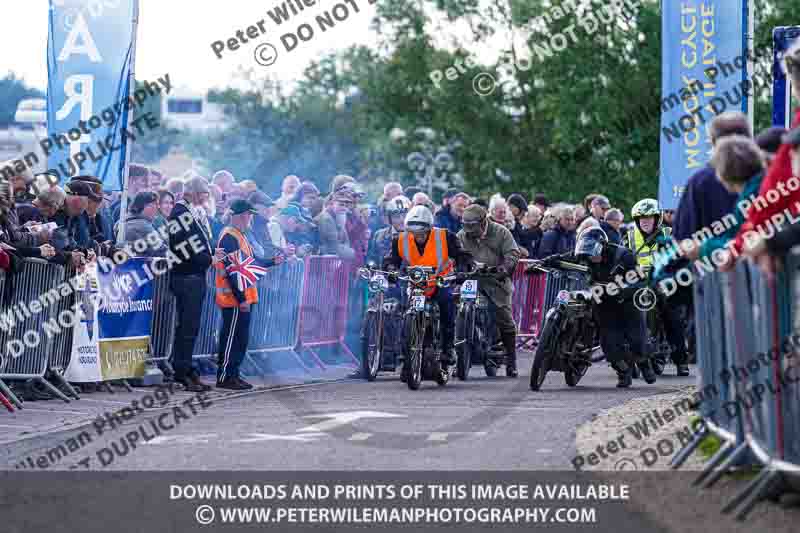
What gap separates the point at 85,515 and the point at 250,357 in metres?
10.4

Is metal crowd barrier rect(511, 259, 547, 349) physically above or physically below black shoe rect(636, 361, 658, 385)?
above

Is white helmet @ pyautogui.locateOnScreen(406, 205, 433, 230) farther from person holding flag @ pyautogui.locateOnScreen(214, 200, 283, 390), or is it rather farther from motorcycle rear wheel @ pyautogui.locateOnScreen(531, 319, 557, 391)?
motorcycle rear wheel @ pyautogui.locateOnScreen(531, 319, 557, 391)

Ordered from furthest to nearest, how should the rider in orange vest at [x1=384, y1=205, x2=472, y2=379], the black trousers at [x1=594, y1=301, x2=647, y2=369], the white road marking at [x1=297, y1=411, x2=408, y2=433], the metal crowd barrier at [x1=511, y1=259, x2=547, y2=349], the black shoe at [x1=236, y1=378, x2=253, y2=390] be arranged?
the metal crowd barrier at [x1=511, y1=259, x2=547, y2=349] → the rider in orange vest at [x1=384, y1=205, x2=472, y2=379] → the black trousers at [x1=594, y1=301, x2=647, y2=369] → the black shoe at [x1=236, y1=378, x2=253, y2=390] → the white road marking at [x1=297, y1=411, x2=408, y2=433]

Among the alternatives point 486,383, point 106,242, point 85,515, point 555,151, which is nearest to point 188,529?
point 85,515

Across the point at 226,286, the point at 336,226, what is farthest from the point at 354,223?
the point at 226,286

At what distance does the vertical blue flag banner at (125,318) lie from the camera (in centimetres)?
1540

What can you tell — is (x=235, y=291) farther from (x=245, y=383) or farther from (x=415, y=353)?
(x=415, y=353)

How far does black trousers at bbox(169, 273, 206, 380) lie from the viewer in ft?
52.7

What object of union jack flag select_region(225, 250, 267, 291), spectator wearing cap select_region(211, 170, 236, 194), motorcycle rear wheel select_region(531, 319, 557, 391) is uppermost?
spectator wearing cap select_region(211, 170, 236, 194)

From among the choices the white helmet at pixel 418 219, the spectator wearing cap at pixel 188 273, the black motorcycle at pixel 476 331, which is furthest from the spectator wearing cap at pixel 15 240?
the black motorcycle at pixel 476 331

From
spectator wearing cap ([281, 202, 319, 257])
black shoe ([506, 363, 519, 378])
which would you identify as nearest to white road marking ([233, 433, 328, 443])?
black shoe ([506, 363, 519, 378])

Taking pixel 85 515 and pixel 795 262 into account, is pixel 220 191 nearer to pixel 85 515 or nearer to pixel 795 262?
pixel 85 515

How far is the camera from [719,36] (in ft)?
50.0

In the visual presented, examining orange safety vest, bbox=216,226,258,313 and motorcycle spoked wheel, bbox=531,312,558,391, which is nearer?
motorcycle spoked wheel, bbox=531,312,558,391
